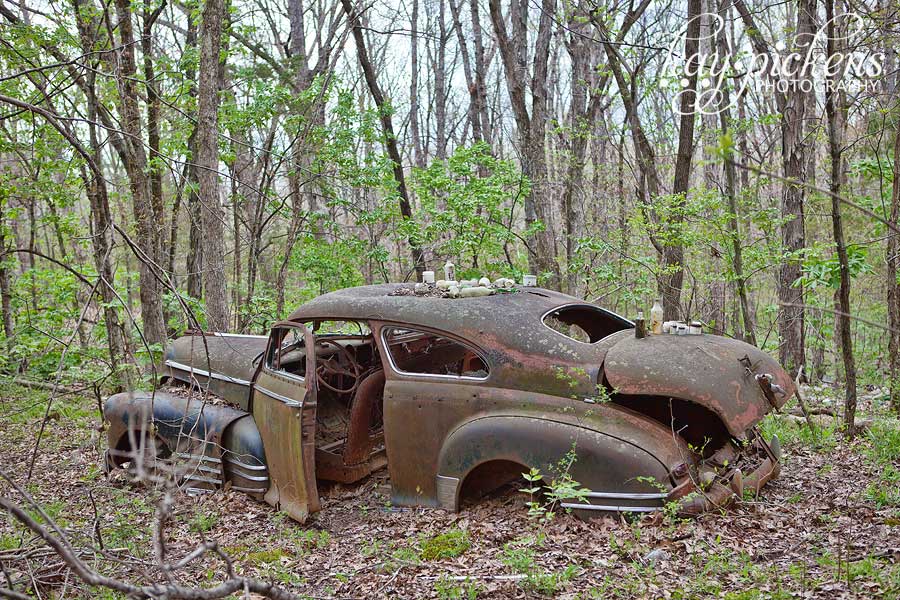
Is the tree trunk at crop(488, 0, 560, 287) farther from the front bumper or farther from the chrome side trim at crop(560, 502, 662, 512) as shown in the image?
the chrome side trim at crop(560, 502, 662, 512)

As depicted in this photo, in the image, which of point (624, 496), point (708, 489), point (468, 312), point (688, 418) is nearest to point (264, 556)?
point (468, 312)

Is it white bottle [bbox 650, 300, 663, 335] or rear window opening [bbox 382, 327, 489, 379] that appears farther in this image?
rear window opening [bbox 382, 327, 489, 379]

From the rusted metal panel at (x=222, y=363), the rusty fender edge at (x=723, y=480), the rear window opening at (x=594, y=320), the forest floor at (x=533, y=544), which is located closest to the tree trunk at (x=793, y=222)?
the forest floor at (x=533, y=544)

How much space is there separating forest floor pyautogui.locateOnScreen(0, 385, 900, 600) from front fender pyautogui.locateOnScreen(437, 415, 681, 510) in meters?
0.25

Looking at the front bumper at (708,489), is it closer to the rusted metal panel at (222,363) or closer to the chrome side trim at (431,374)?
the chrome side trim at (431,374)

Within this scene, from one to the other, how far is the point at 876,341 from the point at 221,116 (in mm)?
12678

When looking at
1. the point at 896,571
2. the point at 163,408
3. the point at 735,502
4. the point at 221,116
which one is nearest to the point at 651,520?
the point at 735,502

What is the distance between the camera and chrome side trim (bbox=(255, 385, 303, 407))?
5.30 m

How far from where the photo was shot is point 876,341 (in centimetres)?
1295

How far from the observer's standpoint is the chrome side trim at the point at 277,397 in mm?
5301

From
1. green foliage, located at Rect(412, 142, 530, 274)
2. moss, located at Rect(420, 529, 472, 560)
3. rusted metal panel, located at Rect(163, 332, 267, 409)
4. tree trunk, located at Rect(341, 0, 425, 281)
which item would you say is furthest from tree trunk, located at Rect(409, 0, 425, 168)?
moss, located at Rect(420, 529, 472, 560)

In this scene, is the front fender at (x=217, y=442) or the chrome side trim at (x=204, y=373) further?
the chrome side trim at (x=204, y=373)

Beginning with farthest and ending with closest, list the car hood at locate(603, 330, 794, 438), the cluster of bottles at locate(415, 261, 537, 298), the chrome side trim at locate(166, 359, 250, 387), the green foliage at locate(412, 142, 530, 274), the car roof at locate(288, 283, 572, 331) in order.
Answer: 1. the green foliage at locate(412, 142, 530, 274)
2. the chrome side trim at locate(166, 359, 250, 387)
3. the cluster of bottles at locate(415, 261, 537, 298)
4. the car roof at locate(288, 283, 572, 331)
5. the car hood at locate(603, 330, 794, 438)

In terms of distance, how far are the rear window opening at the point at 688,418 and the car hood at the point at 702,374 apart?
30 cm
